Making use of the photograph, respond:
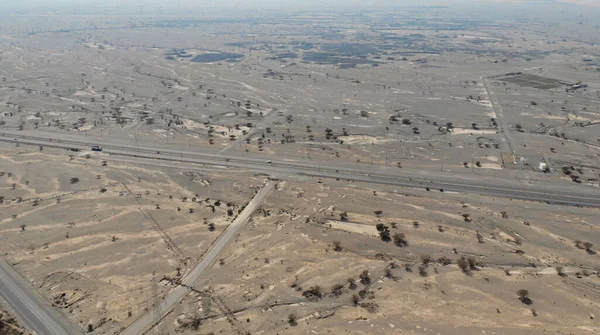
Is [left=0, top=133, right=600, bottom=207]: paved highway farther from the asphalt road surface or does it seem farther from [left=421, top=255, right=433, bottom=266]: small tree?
[left=421, top=255, right=433, bottom=266]: small tree

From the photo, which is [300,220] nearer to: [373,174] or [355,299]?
[355,299]

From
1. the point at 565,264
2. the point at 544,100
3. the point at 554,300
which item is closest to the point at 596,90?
the point at 544,100

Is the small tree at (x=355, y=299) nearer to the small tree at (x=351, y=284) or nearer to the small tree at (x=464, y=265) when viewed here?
the small tree at (x=351, y=284)

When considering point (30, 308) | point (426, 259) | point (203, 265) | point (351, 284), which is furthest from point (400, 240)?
point (30, 308)

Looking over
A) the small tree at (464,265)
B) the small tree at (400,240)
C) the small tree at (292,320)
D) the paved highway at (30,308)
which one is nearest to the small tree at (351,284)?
the small tree at (292,320)

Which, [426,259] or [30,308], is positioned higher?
[426,259]

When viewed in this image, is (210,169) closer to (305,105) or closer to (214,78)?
(305,105)
